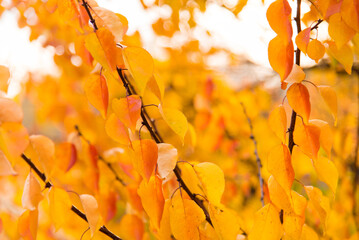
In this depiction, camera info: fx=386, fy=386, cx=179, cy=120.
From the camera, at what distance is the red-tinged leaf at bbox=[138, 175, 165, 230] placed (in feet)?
1.58

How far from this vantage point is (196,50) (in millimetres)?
2240

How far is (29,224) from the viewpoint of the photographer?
0.52m

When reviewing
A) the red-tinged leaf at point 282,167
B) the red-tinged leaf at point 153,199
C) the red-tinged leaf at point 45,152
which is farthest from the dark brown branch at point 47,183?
the red-tinged leaf at point 282,167

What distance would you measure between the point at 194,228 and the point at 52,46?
117cm

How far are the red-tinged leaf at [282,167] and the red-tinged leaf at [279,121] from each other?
2 centimetres

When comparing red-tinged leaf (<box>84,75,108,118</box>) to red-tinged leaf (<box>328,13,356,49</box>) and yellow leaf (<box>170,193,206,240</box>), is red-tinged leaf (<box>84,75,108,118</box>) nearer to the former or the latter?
yellow leaf (<box>170,193,206,240</box>)

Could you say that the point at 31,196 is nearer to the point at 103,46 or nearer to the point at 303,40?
the point at 103,46

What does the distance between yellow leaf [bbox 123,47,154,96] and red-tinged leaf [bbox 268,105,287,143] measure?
17cm

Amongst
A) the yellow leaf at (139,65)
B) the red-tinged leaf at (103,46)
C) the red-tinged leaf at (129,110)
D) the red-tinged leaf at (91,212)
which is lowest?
the red-tinged leaf at (91,212)

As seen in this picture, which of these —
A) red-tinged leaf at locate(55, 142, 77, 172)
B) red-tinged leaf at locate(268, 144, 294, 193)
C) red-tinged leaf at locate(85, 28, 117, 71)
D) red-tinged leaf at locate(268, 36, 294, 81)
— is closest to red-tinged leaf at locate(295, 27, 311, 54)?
red-tinged leaf at locate(268, 36, 294, 81)

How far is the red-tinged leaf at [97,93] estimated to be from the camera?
1.67 ft

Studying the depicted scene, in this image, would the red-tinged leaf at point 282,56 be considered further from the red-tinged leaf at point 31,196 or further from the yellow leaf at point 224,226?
the red-tinged leaf at point 31,196

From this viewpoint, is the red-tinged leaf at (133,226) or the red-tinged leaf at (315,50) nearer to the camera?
the red-tinged leaf at (315,50)

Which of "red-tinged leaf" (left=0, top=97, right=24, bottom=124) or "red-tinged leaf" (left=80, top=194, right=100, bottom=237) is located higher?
"red-tinged leaf" (left=0, top=97, right=24, bottom=124)
